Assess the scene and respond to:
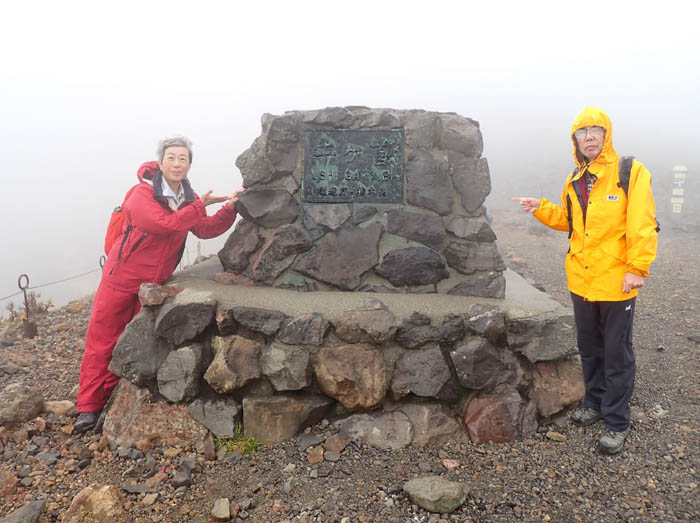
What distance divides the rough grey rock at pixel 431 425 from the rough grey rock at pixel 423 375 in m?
0.10

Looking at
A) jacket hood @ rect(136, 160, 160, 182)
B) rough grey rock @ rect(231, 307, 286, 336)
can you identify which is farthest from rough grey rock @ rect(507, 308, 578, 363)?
jacket hood @ rect(136, 160, 160, 182)

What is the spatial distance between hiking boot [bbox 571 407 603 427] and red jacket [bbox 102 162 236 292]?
3049mm

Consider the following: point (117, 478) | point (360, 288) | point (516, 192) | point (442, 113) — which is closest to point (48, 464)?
point (117, 478)

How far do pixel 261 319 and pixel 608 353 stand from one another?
7.59 ft

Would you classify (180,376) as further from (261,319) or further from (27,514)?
(27,514)

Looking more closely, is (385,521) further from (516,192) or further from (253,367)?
(516,192)

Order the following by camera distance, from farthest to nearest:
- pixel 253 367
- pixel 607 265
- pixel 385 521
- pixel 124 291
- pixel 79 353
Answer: pixel 79 353 < pixel 124 291 < pixel 253 367 < pixel 607 265 < pixel 385 521

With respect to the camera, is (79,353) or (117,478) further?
(79,353)

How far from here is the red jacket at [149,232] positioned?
3.39 metres

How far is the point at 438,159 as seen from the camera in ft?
12.1

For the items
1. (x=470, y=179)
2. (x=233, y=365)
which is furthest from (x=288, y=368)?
(x=470, y=179)

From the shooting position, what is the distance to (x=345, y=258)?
372 centimetres

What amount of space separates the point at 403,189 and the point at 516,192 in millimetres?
16769

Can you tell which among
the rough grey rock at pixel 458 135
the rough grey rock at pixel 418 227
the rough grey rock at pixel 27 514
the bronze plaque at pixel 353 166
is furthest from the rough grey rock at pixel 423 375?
the rough grey rock at pixel 27 514
